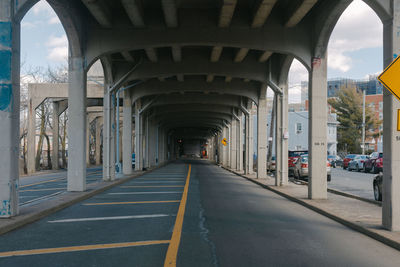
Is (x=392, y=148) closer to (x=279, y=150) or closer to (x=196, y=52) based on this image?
(x=279, y=150)

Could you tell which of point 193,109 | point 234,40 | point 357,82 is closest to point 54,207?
point 234,40

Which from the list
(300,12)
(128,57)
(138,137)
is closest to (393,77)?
(300,12)

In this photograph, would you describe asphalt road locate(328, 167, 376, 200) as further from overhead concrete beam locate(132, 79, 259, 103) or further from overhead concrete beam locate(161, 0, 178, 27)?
overhead concrete beam locate(161, 0, 178, 27)

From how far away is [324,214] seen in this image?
1092cm

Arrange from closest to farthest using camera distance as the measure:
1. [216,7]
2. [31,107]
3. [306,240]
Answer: [306,240], [216,7], [31,107]

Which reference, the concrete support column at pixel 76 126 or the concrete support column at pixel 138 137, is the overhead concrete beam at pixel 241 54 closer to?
the concrete support column at pixel 76 126

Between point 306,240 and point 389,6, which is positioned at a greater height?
point 389,6

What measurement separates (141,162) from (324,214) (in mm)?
26327

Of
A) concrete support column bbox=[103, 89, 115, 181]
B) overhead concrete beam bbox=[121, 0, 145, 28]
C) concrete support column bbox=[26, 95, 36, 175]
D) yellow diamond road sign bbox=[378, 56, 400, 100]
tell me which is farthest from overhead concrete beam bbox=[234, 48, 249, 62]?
concrete support column bbox=[26, 95, 36, 175]

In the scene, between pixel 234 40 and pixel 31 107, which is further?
pixel 31 107

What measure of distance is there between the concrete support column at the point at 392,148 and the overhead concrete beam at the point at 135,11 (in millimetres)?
8055

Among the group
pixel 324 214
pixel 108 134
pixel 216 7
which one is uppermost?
pixel 216 7

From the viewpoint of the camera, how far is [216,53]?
19.8 m

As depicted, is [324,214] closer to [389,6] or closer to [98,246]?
[389,6]
